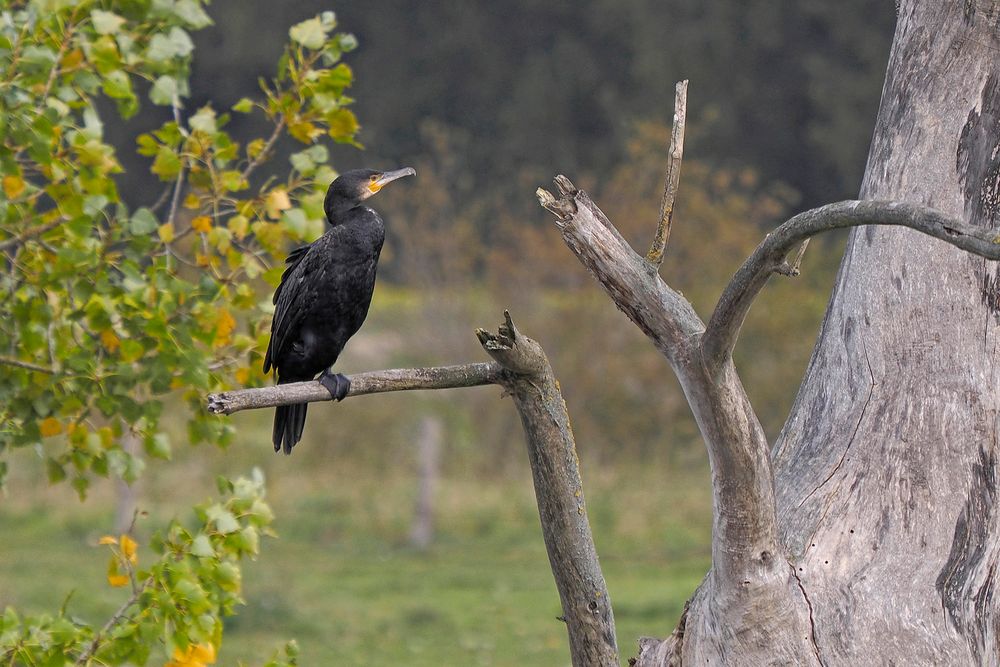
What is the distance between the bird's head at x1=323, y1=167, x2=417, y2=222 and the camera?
14.3ft

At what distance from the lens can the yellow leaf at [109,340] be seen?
4027mm

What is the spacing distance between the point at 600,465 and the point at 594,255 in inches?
535

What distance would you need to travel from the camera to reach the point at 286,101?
4020mm

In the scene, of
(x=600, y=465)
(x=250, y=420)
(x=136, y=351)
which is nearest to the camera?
(x=136, y=351)

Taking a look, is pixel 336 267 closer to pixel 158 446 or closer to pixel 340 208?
pixel 340 208

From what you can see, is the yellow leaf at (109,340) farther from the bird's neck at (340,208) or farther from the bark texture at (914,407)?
the bark texture at (914,407)

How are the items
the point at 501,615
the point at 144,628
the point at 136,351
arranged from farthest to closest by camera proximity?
1. the point at 501,615
2. the point at 136,351
3. the point at 144,628

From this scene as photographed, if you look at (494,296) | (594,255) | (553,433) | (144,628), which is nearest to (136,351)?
(144,628)

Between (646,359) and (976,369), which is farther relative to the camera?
(646,359)

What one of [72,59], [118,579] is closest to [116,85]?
[72,59]

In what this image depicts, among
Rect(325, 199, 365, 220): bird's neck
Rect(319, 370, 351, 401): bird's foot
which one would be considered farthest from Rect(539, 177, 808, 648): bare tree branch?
Rect(325, 199, 365, 220): bird's neck

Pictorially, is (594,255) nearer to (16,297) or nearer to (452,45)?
(16,297)

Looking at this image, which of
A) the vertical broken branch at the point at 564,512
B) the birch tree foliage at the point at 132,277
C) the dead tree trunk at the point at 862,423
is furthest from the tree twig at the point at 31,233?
the vertical broken branch at the point at 564,512

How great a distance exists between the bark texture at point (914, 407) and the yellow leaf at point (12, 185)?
7.82 feet
